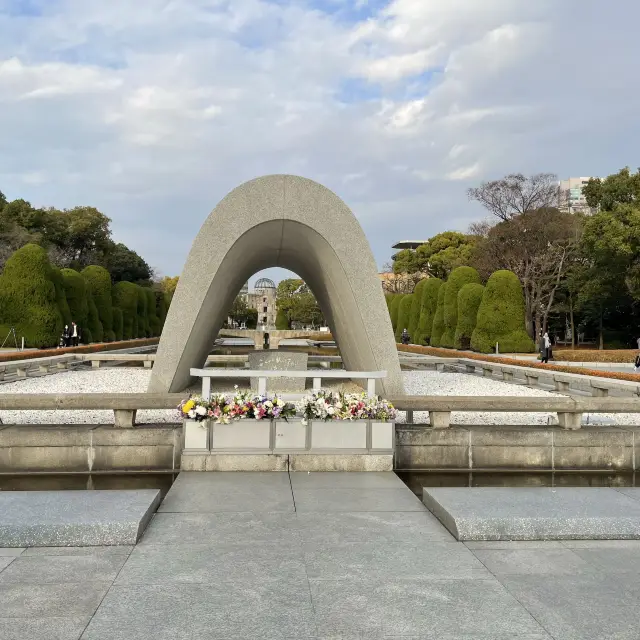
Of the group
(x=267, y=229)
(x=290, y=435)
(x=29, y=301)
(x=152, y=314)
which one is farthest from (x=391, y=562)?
(x=152, y=314)

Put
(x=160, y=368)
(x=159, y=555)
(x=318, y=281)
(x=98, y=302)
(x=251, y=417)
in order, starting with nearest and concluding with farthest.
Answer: (x=159, y=555) → (x=251, y=417) → (x=160, y=368) → (x=318, y=281) → (x=98, y=302)

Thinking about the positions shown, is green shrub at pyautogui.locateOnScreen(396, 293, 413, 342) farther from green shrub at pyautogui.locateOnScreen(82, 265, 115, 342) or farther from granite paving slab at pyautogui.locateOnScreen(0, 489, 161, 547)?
granite paving slab at pyautogui.locateOnScreen(0, 489, 161, 547)

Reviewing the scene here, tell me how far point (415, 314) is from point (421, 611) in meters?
36.8

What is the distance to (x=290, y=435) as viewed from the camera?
6359mm

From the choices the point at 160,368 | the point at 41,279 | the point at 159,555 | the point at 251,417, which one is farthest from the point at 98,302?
the point at 159,555

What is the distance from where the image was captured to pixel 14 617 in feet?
9.71

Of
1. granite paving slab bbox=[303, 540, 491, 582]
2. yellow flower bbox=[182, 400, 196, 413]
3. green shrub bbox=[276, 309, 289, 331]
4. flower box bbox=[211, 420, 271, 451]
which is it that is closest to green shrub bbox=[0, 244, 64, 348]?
yellow flower bbox=[182, 400, 196, 413]

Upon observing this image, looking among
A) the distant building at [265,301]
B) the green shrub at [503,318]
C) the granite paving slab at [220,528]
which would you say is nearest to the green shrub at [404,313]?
the green shrub at [503,318]

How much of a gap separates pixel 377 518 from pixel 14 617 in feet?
8.60

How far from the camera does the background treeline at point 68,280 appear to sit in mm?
28234

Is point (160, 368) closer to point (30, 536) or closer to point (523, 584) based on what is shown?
point (30, 536)

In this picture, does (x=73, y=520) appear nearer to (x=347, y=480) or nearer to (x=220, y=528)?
(x=220, y=528)

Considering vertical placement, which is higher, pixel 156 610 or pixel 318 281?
pixel 318 281

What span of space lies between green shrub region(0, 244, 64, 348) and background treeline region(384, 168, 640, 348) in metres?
20.5
